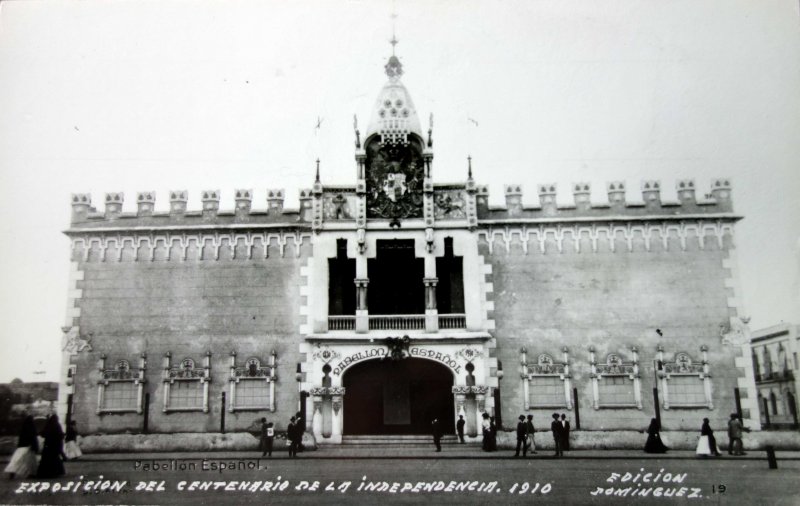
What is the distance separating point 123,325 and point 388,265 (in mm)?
8842

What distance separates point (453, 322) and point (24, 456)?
12.7 meters

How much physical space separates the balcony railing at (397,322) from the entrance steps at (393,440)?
3.44 metres

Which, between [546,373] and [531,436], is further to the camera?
[546,373]

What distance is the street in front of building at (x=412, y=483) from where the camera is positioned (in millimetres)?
15352

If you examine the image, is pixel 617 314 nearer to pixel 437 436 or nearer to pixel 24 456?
pixel 437 436

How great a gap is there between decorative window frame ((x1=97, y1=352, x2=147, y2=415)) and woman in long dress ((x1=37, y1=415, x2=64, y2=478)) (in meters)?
4.72

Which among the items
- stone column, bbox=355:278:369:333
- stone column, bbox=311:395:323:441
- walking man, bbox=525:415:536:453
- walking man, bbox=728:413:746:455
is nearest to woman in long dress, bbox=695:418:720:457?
walking man, bbox=728:413:746:455

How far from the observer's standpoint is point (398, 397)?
2241cm

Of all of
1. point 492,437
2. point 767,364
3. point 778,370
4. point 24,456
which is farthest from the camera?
point 767,364

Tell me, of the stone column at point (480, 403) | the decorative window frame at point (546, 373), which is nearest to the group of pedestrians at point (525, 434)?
the stone column at point (480, 403)

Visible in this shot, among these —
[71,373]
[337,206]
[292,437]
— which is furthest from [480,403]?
[71,373]

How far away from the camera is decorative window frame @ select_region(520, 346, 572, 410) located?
21531 millimetres

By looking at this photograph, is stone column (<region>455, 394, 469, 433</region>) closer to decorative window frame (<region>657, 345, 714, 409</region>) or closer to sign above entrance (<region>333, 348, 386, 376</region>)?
sign above entrance (<region>333, 348, 386, 376</region>)

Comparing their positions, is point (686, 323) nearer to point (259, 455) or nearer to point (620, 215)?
point (620, 215)
